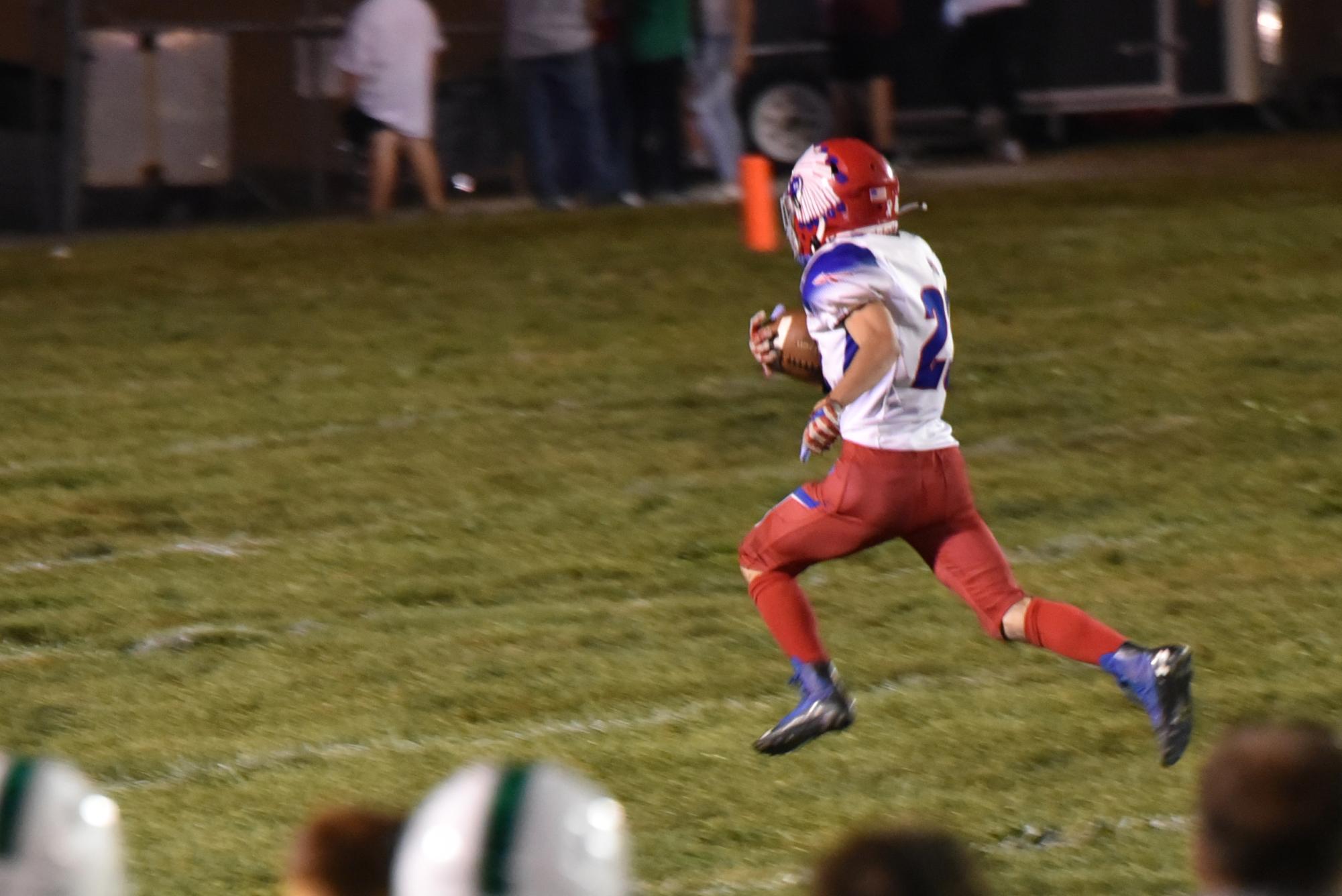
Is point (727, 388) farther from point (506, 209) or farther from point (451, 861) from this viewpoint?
point (451, 861)

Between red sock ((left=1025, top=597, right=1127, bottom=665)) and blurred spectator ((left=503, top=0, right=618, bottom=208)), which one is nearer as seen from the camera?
red sock ((left=1025, top=597, right=1127, bottom=665))

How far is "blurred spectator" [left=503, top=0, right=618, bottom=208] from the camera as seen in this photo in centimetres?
1411

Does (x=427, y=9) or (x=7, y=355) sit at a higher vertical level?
(x=427, y=9)

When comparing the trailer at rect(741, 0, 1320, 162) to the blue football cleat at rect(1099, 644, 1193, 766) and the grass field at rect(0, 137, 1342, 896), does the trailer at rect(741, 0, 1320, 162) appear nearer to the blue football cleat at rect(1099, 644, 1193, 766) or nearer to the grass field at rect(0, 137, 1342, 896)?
the grass field at rect(0, 137, 1342, 896)

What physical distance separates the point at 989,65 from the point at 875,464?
12.4m

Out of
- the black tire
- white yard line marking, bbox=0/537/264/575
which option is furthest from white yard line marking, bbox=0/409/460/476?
the black tire

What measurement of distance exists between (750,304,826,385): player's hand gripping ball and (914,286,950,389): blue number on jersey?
0.28 metres

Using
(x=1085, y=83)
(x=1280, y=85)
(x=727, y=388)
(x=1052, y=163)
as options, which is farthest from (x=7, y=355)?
(x=1280, y=85)

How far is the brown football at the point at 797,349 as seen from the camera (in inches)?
220

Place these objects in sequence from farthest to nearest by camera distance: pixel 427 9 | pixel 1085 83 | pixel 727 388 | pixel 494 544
Result: pixel 1085 83, pixel 427 9, pixel 727 388, pixel 494 544

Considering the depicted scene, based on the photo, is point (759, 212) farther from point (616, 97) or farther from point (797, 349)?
point (797, 349)

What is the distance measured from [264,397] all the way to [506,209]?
17.4ft

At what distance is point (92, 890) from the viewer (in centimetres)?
211

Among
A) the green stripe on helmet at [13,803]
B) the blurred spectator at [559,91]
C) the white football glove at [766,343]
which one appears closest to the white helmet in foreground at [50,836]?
the green stripe on helmet at [13,803]
